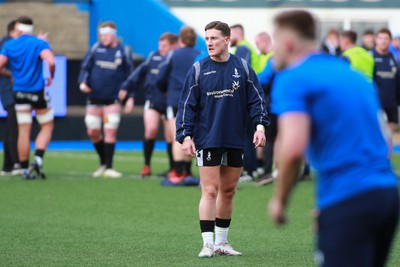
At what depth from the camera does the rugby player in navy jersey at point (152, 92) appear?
48.9 feet

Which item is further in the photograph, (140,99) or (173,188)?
(140,99)

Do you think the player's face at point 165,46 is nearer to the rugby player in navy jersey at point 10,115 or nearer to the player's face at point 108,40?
the player's face at point 108,40

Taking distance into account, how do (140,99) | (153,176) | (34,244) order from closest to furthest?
(34,244), (153,176), (140,99)

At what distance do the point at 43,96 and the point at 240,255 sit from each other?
6.99 m

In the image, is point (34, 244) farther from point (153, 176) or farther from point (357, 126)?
point (153, 176)

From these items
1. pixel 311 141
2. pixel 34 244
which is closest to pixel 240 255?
pixel 34 244

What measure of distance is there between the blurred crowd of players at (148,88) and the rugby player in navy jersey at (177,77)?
0.01 m

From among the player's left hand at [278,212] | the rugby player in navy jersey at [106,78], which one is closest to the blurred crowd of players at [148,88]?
the rugby player in navy jersey at [106,78]

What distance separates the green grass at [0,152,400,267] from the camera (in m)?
7.97

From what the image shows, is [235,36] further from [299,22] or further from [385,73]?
[299,22]

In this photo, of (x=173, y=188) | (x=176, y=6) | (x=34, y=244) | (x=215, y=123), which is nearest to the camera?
(x=215, y=123)

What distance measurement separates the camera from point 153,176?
15602mm

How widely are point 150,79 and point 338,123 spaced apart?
421 inches

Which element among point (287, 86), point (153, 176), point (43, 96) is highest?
point (287, 86)
